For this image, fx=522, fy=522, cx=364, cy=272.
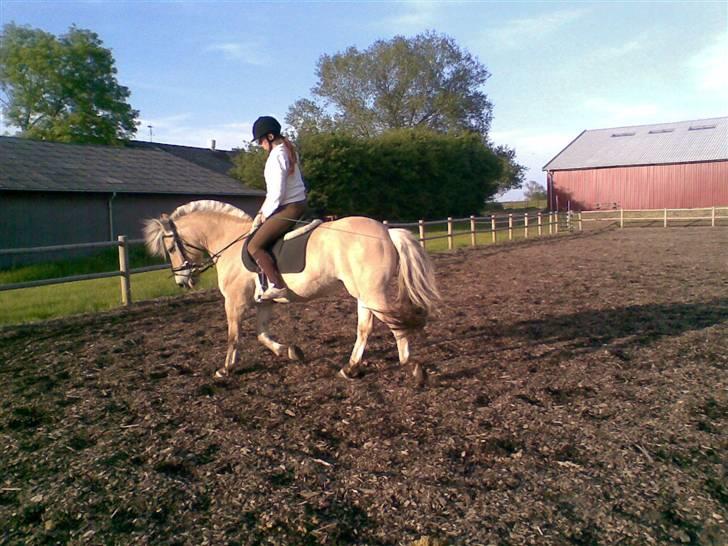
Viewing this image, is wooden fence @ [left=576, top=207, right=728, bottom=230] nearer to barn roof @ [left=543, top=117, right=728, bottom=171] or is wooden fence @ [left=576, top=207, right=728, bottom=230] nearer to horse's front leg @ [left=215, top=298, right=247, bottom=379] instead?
barn roof @ [left=543, top=117, right=728, bottom=171]

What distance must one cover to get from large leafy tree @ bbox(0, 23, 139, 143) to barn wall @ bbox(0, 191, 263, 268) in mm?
19116

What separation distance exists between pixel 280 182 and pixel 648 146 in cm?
4619

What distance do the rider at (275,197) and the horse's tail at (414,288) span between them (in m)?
1.19

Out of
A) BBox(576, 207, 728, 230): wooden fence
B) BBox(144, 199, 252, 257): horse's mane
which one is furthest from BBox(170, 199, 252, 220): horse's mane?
BBox(576, 207, 728, 230): wooden fence

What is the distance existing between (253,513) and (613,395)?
3.26m

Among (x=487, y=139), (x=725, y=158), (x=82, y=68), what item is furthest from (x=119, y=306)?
(x=487, y=139)

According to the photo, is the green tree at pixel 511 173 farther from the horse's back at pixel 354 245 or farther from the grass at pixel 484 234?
the horse's back at pixel 354 245

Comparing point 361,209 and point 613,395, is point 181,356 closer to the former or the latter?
point 613,395

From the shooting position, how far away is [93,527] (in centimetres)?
287

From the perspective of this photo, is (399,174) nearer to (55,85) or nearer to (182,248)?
(55,85)

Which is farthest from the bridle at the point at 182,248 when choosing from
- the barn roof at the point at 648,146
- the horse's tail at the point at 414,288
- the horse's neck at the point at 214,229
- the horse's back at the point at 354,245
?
the barn roof at the point at 648,146

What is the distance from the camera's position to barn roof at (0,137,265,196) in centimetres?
1722

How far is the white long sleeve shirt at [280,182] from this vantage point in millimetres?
5125

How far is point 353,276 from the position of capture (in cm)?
511
